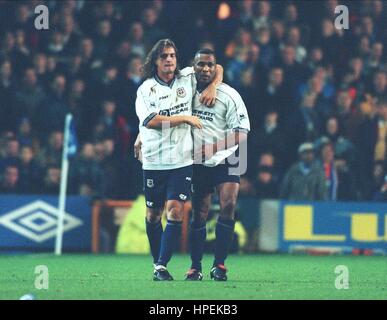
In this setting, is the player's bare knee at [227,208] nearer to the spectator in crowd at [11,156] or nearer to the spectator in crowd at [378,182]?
the spectator in crowd at [11,156]

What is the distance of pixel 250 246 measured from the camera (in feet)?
56.5

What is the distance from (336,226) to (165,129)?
6.52 metres

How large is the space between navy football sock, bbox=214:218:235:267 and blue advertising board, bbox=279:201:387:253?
5695 millimetres

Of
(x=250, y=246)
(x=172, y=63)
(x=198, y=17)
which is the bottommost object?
(x=250, y=246)

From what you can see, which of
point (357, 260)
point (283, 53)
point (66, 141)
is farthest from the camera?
point (283, 53)

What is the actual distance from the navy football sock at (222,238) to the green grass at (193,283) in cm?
26

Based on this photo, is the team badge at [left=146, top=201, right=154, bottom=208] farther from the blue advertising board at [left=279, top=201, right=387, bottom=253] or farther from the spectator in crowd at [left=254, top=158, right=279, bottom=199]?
the spectator in crowd at [left=254, top=158, right=279, bottom=199]

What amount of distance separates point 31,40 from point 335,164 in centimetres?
529

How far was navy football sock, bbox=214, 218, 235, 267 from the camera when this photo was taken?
1126 cm

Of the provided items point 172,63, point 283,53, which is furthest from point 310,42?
point 172,63

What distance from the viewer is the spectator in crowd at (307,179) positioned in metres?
17.3

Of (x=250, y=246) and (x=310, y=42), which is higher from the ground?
(x=310, y=42)

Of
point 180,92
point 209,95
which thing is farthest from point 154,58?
point 209,95
